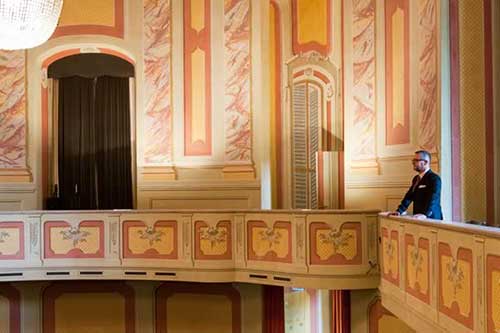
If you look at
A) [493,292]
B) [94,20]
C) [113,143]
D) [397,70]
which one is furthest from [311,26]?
[493,292]

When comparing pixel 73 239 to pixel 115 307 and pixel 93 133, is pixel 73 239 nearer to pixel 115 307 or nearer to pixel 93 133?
pixel 115 307

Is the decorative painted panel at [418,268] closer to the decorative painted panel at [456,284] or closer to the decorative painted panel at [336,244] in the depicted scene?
the decorative painted panel at [456,284]

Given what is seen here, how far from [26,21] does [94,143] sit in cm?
483

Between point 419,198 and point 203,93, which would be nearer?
point 419,198

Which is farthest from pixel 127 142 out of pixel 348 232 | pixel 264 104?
pixel 348 232

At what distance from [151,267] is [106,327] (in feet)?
6.95

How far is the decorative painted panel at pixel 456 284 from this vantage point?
15.5 feet

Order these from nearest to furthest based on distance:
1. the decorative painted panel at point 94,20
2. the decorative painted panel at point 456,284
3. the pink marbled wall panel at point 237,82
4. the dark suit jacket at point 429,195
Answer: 1. the decorative painted panel at point 456,284
2. the dark suit jacket at point 429,195
3. the pink marbled wall panel at point 237,82
4. the decorative painted panel at point 94,20

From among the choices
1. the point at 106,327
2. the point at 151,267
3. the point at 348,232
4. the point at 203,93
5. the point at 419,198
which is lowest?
the point at 106,327

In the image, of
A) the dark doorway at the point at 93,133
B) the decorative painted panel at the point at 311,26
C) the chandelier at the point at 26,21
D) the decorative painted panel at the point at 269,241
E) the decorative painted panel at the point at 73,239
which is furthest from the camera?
the decorative painted panel at the point at 311,26

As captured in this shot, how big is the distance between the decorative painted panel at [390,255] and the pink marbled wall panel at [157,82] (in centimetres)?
437

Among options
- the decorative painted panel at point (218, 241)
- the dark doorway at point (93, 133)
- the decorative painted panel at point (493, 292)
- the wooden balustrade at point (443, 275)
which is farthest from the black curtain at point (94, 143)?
the decorative painted panel at point (493, 292)

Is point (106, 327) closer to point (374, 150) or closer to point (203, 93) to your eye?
point (203, 93)

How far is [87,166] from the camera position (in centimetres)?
1138
